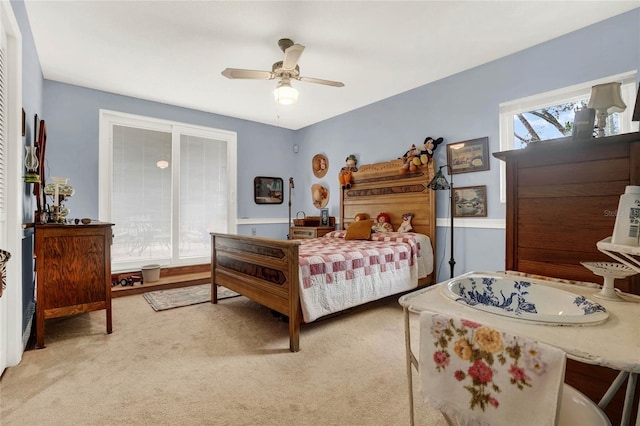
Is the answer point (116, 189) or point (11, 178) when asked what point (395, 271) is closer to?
point (11, 178)

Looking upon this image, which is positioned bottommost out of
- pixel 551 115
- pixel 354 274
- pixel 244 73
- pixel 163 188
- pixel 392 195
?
pixel 354 274

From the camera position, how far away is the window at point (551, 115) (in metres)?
2.58

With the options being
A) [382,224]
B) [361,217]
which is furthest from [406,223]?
[361,217]

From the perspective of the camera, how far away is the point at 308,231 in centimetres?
484

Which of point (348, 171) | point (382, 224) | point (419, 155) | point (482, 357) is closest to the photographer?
point (482, 357)

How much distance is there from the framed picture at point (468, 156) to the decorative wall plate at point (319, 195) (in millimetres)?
2235

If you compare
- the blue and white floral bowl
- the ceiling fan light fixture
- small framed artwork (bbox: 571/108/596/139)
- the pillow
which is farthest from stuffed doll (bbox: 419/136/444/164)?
the blue and white floral bowl

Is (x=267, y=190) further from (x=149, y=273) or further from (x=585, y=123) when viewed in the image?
(x=585, y=123)

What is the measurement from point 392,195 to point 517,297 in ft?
9.72

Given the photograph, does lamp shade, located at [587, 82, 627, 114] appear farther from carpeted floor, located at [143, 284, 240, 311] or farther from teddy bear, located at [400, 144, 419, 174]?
carpeted floor, located at [143, 284, 240, 311]

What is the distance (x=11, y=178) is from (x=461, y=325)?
9.15ft

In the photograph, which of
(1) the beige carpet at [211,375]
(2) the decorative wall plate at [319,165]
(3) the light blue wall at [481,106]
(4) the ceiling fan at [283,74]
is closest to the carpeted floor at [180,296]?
(1) the beige carpet at [211,375]

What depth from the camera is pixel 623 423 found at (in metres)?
0.90

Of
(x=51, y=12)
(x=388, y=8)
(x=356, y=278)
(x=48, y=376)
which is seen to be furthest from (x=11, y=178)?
(x=388, y=8)
